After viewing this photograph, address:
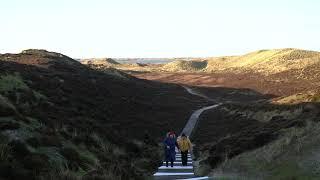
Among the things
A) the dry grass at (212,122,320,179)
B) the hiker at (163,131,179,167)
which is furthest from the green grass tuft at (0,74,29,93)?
the dry grass at (212,122,320,179)

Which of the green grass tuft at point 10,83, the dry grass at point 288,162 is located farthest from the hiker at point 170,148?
the green grass tuft at point 10,83

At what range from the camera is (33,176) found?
11.2 m

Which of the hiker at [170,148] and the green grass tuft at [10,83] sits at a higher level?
the green grass tuft at [10,83]

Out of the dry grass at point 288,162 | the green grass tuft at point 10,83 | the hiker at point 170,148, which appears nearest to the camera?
the dry grass at point 288,162

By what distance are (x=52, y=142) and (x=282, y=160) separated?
726cm

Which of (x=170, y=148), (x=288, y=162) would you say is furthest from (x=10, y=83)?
(x=288, y=162)

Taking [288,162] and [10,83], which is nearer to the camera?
[288,162]

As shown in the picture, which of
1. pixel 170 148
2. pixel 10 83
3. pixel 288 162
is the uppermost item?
pixel 10 83

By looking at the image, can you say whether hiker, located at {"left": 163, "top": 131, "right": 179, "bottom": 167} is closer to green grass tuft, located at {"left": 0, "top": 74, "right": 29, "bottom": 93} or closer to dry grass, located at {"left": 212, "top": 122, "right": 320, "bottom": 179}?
dry grass, located at {"left": 212, "top": 122, "right": 320, "bottom": 179}

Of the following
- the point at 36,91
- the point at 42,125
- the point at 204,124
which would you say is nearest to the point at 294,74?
the point at 204,124

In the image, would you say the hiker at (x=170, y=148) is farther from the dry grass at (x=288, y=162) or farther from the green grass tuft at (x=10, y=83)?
the green grass tuft at (x=10, y=83)

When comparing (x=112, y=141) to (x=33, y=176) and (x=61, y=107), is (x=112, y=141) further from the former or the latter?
(x=33, y=176)

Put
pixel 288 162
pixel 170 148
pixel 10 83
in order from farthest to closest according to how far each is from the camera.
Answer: pixel 10 83 → pixel 170 148 → pixel 288 162

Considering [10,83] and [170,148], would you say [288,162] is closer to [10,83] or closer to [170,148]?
[170,148]
